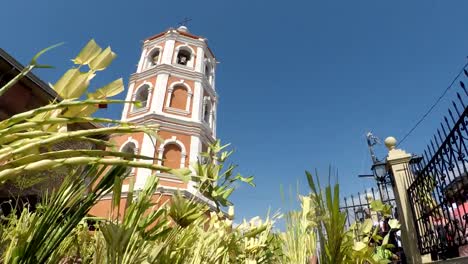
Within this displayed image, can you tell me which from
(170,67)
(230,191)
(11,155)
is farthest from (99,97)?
(170,67)

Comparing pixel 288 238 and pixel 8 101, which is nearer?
pixel 288 238

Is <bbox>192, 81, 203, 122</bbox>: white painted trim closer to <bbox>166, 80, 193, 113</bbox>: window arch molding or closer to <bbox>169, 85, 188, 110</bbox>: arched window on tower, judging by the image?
<bbox>166, 80, 193, 113</bbox>: window arch molding

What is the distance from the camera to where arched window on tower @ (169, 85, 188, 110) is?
15328 mm

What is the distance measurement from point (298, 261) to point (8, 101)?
18.7 ft

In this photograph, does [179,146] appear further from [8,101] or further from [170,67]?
[8,101]

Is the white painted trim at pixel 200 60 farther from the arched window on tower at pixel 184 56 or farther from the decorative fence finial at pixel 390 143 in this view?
the decorative fence finial at pixel 390 143

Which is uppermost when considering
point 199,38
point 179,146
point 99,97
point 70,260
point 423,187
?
point 199,38

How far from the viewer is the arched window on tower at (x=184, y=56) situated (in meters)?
17.4

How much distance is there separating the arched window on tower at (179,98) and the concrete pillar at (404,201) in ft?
39.1

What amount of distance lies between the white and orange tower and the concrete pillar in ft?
28.7

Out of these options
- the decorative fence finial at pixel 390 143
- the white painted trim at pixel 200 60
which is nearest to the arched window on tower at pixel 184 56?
the white painted trim at pixel 200 60

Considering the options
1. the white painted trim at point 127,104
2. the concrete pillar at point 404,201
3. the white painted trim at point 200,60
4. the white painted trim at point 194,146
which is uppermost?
the white painted trim at point 200,60

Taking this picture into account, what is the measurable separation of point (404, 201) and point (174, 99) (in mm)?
12763

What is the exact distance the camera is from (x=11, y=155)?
0.50 m
